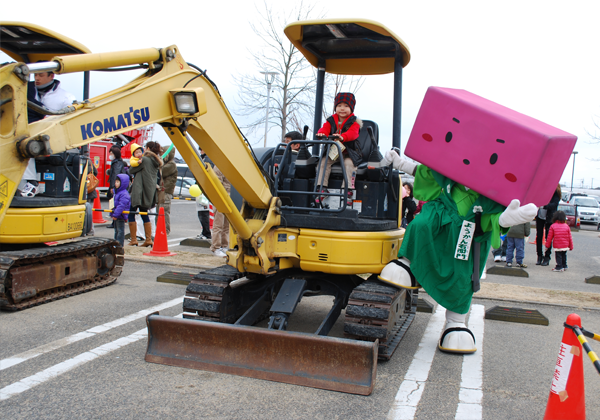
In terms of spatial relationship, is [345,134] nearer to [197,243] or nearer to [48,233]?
[48,233]

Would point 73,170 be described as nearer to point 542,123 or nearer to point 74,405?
point 74,405

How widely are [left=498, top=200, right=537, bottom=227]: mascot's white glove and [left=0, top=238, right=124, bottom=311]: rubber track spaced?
17.0 ft

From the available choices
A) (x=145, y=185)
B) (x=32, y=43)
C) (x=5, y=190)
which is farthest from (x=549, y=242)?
(x=5, y=190)

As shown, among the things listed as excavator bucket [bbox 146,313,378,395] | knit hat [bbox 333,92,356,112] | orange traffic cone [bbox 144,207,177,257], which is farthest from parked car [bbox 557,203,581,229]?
excavator bucket [bbox 146,313,378,395]

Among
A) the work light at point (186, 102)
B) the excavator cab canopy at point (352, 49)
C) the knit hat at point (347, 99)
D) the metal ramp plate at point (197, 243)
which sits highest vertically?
the excavator cab canopy at point (352, 49)

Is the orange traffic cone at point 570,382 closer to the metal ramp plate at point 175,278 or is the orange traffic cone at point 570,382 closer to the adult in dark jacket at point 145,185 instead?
the metal ramp plate at point 175,278

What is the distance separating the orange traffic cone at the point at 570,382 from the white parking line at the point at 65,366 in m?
Answer: 3.68

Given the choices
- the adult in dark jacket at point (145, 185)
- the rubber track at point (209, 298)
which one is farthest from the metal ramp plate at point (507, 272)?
the adult in dark jacket at point (145, 185)

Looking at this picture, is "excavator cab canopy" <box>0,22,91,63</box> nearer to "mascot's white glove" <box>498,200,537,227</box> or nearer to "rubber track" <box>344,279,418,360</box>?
"rubber track" <box>344,279,418,360</box>

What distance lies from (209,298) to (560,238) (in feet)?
28.2

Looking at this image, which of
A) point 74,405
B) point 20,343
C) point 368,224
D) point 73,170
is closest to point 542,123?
point 368,224

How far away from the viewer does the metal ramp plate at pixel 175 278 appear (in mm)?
7590

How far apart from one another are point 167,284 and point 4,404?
13.2 ft

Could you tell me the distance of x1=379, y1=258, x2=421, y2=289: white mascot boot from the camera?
491cm
